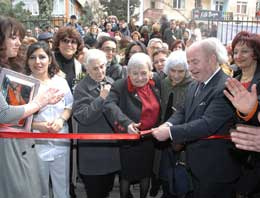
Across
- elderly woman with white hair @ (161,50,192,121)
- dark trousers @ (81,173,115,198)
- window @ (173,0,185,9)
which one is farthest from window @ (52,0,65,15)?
dark trousers @ (81,173,115,198)

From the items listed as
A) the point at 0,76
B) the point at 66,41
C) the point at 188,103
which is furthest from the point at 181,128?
the point at 66,41

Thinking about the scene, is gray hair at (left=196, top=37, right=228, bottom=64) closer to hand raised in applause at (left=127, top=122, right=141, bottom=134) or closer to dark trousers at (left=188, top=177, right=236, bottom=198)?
hand raised in applause at (left=127, top=122, right=141, bottom=134)

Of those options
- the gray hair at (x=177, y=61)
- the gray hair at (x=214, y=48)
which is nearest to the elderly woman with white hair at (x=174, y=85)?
the gray hair at (x=177, y=61)

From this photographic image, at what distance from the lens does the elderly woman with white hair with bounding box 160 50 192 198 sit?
382cm

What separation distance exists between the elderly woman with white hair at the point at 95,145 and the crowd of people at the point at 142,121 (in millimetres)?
11

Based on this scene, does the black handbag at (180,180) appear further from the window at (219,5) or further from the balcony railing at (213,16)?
the window at (219,5)

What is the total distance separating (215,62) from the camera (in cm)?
318

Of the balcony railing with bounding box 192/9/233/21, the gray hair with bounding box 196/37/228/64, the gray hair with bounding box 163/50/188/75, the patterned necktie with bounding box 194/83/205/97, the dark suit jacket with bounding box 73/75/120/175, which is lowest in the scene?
the dark suit jacket with bounding box 73/75/120/175

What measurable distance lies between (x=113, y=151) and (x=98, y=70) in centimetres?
91

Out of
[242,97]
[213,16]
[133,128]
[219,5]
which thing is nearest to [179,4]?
[219,5]

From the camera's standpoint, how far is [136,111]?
362 centimetres

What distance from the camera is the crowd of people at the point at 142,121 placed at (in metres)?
2.81

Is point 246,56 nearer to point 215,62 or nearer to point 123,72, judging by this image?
point 215,62

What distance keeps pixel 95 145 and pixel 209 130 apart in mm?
1326
